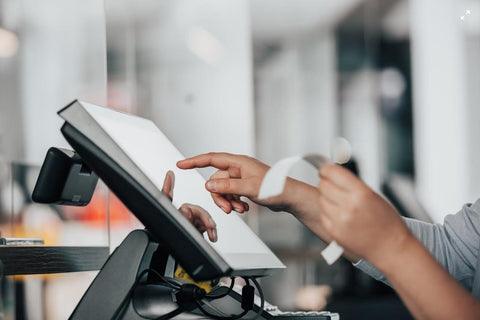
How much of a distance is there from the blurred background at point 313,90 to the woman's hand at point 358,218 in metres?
3.11

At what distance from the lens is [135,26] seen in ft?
13.9

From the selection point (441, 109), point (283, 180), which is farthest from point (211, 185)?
point (441, 109)

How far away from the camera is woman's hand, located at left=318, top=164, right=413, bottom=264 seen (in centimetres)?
71

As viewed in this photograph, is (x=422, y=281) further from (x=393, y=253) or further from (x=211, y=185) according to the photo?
(x=211, y=185)

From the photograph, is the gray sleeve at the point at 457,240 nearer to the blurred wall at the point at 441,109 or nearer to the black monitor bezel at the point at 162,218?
the black monitor bezel at the point at 162,218

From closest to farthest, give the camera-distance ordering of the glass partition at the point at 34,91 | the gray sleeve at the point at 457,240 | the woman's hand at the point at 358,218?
1. the woman's hand at the point at 358,218
2. the gray sleeve at the point at 457,240
3. the glass partition at the point at 34,91

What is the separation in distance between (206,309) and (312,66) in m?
4.29

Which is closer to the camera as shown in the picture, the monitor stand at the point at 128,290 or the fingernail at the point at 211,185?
the monitor stand at the point at 128,290

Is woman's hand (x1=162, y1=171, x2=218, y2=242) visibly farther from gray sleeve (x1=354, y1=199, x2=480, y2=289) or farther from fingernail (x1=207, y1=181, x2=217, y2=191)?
gray sleeve (x1=354, y1=199, x2=480, y2=289)

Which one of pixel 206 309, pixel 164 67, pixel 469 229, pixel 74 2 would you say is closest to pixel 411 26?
pixel 164 67

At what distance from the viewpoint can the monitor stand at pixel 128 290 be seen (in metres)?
0.87

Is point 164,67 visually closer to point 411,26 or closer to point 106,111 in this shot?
point 411,26

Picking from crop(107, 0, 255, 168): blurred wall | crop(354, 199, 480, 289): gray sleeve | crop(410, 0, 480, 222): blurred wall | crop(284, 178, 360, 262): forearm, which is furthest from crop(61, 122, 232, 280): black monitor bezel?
crop(410, 0, 480, 222): blurred wall

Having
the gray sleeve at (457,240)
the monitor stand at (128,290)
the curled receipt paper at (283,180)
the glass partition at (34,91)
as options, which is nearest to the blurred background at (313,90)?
the glass partition at (34,91)
